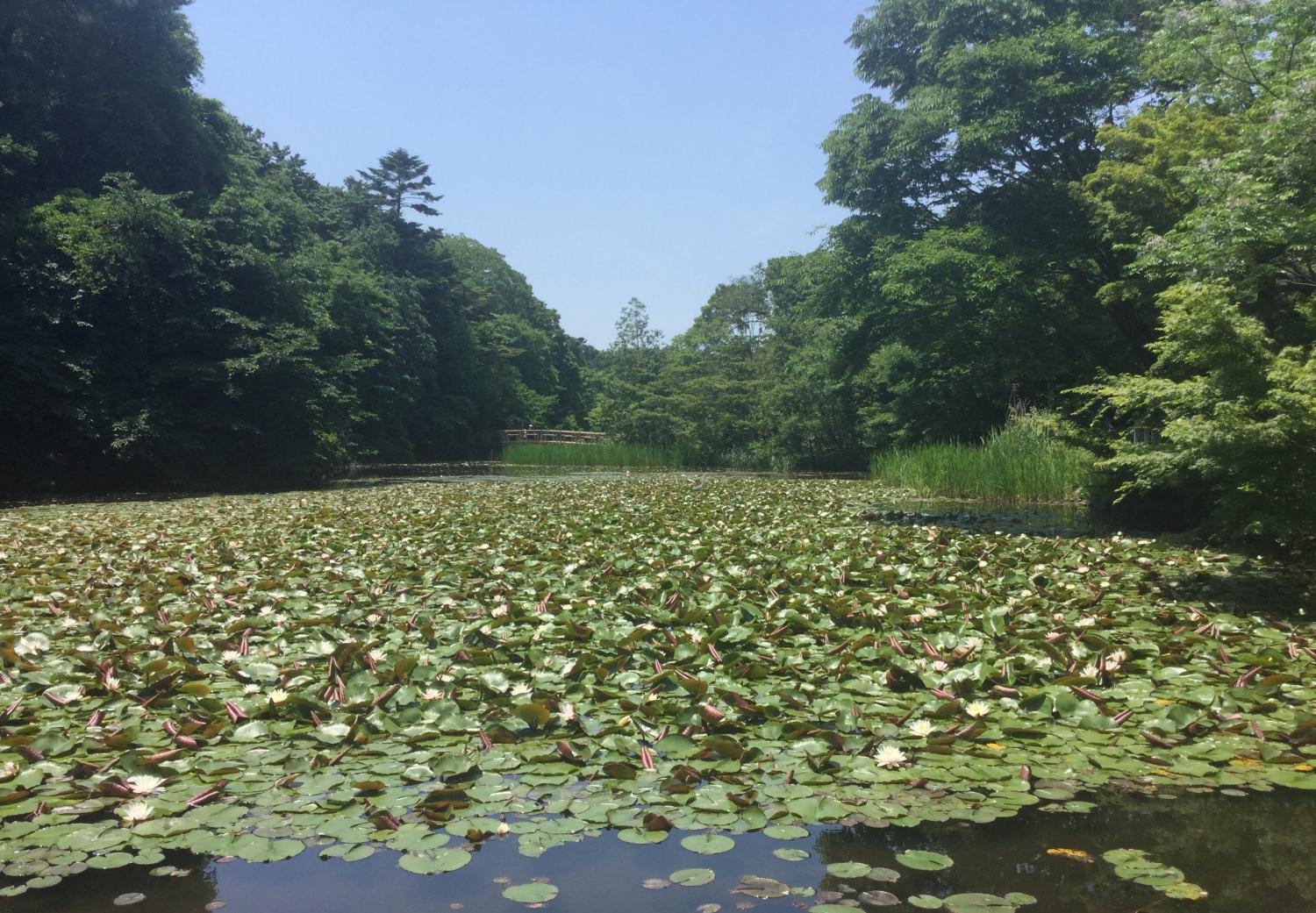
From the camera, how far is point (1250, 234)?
5.27 meters

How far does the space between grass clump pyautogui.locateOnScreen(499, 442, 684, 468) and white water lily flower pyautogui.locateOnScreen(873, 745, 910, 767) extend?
83.6 feet

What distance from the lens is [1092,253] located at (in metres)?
15.7

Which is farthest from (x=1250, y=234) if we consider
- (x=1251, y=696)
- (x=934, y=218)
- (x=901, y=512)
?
(x=934, y=218)

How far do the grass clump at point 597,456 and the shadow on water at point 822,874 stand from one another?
25.8 m

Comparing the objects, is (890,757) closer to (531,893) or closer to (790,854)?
(790,854)

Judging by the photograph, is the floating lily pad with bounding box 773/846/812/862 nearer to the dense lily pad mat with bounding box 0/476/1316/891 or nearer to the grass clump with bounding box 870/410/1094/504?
the dense lily pad mat with bounding box 0/476/1316/891

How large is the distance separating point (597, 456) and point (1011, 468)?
61.3 feet

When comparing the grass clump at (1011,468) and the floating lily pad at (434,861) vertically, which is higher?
the grass clump at (1011,468)

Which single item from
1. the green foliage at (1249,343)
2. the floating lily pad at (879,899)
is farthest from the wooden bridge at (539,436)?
the floating lily pad at (879,899)

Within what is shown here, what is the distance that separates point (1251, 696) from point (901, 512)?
277 inches

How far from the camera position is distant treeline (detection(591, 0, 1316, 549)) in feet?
16.4

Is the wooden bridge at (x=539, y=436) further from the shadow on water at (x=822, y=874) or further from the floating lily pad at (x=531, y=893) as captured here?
the floating lily pad at (x=531, y=893)

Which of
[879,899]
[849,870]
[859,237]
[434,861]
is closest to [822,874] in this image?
[849,870]

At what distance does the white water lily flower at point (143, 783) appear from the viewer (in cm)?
230
